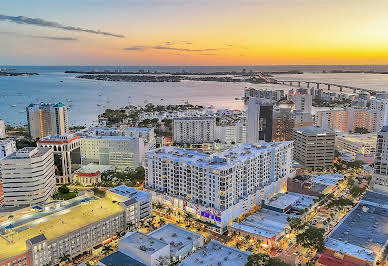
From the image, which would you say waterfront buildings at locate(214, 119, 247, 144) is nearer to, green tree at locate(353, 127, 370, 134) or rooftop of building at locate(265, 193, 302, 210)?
rooftop of building at locate(265, 193, 302, 210)

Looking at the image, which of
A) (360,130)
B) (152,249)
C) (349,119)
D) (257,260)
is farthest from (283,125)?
(152,249)

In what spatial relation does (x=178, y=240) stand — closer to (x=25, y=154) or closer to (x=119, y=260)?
(x=119, y=260)

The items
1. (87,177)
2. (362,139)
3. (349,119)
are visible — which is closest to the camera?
(87,177)

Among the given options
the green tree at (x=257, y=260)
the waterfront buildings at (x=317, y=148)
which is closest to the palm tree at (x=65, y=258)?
the green tree at (x=257, y=260)

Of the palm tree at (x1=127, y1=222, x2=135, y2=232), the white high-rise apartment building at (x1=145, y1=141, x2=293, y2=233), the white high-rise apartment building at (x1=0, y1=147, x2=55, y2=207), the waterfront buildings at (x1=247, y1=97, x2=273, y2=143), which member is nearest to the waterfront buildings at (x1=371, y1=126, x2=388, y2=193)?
the white high-rise apartment building at (x1=145, y1=141, x2=293, y2=233)

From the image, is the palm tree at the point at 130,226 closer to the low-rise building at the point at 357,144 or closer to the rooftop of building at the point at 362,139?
the low-rise building at the point at 357,144
